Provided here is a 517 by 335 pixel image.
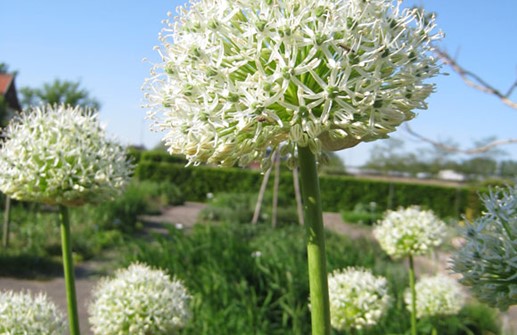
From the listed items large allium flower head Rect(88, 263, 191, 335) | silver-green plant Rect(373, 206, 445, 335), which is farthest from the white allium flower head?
large allium flower head Rect(88, 263, 191, 335)

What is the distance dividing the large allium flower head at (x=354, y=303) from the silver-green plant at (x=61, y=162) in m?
1.54

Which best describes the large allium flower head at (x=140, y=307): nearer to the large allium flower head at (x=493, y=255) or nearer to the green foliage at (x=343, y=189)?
the large allium flower head at (x=493, y=255)

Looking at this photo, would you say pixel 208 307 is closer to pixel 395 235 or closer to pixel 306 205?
pixel 395 235

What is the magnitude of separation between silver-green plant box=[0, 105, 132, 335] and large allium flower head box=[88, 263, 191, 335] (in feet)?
2.06

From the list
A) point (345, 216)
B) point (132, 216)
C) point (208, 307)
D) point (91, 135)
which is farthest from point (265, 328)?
point (345, 216)

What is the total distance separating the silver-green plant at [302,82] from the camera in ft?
3.55

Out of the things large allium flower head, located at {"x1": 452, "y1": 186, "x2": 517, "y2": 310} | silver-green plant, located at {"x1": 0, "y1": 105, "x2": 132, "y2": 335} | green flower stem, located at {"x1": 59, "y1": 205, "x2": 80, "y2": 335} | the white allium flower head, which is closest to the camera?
large allium flower head, located at {"x1": 452, "y1": 186, "x2": 517, "y2": 310}

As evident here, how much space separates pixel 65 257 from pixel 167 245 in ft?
17.3

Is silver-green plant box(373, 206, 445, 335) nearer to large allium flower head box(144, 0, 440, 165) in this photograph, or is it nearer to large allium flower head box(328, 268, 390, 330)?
large allium flower head box(328, 268, 390, 330)

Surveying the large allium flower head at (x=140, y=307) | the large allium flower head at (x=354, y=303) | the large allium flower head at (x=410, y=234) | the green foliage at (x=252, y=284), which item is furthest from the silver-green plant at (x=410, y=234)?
the large allium flower head at (x=140, y=307)

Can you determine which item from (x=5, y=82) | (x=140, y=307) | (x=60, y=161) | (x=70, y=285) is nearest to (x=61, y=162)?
(x=60, y=161)

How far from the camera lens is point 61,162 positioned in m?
2.35

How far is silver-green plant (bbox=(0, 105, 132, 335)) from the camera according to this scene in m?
2.30

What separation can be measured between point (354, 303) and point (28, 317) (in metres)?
1.90
